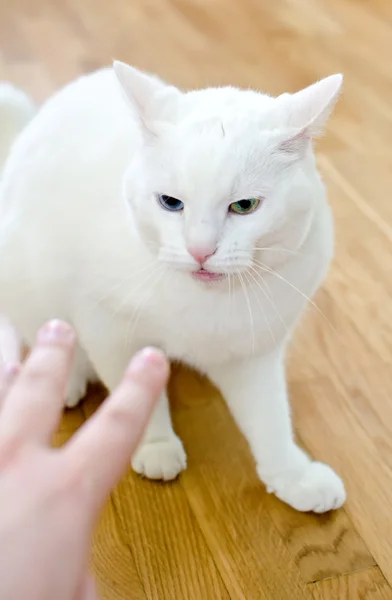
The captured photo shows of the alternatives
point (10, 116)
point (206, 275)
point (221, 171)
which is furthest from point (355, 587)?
point (10, 116)

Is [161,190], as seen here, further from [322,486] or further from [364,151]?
[364,151]

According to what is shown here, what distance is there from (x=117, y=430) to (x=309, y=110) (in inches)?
18.6

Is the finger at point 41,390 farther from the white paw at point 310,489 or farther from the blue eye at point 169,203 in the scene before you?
the white paw at point 310,489

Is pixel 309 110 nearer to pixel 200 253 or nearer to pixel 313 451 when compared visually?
pixel 200 253

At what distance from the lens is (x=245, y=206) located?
74 centimetres

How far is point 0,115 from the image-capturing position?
1207 millimetres

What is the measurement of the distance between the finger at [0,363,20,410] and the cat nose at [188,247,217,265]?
0.97ft


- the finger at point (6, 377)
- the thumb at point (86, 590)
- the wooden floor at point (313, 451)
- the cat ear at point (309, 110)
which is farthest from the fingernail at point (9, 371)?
the wooden floor at point (313, 451)

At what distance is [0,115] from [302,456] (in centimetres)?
74

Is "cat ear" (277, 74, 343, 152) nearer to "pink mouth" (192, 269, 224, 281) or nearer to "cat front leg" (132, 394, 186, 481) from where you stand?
"pink mouth" (192, 269, 224, 281)

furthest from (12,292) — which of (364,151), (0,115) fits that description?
(364,151)

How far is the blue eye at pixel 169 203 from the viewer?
0.75 m

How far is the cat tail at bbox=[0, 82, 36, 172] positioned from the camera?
3.97ft

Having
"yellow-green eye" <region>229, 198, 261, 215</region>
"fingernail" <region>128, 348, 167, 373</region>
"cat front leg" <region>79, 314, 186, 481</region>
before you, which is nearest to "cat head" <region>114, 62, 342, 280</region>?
"yellow-green eye" <region>229, 198, 261, 215</region>
